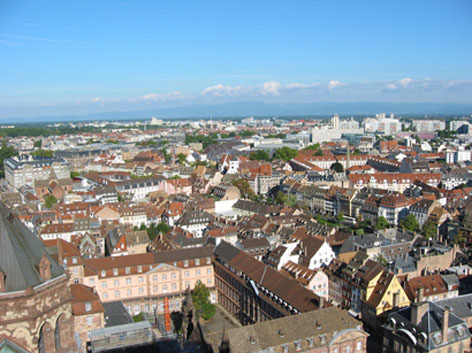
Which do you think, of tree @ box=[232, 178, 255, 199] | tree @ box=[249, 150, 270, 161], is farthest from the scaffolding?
tree @ box=[249, 150, 270, 161]

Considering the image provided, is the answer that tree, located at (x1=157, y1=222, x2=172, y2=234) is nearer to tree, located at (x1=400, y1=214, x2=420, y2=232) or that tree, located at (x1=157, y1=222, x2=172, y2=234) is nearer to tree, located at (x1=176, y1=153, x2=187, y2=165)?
tree, located at (x1=400, y1=214, x2=420, y2=232)

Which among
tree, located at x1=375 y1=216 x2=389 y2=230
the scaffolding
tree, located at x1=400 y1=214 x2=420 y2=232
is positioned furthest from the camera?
tree, located at x1=375 y1=216 x2=389 y2=230

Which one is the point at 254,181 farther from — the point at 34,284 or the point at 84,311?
the point at 34,284

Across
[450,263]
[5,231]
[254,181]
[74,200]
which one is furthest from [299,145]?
[5,231]

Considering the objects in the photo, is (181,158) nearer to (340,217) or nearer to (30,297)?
(340,217)

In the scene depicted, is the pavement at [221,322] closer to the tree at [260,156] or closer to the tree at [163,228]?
the tree at [163,228]

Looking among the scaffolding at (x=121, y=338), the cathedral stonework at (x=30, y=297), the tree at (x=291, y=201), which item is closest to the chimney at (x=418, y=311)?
the scaffolding at (x=121, y=338)

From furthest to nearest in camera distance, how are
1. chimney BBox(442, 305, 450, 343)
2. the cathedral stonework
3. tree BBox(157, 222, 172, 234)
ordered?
1. tree BBox(157, 222, 172, 234)
2. chimney BBox(442, 305, 450, 343)
3. the cathedral stonework

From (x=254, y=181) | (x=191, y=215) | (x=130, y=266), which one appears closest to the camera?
(x=130, y=266)
